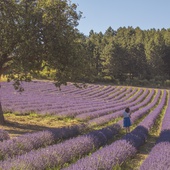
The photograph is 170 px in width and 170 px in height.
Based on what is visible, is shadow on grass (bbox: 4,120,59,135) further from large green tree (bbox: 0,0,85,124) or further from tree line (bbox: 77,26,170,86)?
tree line (bbox: 77,26,170,86)

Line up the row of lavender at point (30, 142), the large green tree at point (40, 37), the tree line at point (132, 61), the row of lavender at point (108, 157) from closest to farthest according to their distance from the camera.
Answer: the row of lavender at point (108, 157) → the row of lavender at point (30, 142) → the large green tree at point (40, 37) → the tree line at point (132, 61)

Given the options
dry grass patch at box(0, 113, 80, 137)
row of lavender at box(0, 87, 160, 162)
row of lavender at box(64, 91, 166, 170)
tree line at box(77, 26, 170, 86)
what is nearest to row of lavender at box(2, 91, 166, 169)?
row of lavender at box(64, 91, 166, 170)

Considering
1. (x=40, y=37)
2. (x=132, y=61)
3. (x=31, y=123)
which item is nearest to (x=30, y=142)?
(x=40, y=37)

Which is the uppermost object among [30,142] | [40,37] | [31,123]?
[40,37]

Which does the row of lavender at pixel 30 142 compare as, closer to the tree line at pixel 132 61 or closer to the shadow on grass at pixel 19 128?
the shadow on grass at pixel 19 128

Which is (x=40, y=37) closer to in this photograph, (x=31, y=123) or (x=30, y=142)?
(x=31, y=123)

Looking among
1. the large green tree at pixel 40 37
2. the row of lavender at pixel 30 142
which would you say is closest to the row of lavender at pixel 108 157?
the row of lavender at pixel 30 142

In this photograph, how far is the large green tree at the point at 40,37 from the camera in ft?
49.0

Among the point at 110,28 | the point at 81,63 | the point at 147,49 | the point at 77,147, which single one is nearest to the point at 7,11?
the point at 81,63

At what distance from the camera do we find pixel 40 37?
15.5 metres

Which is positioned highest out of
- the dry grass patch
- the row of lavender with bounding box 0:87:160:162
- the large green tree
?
the large green tree

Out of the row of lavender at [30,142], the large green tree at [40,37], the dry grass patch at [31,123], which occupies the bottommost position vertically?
the dry grass patch at [31,123]

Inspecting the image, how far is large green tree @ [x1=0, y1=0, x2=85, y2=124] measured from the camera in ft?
49.0

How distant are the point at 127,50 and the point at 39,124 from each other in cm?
6369
